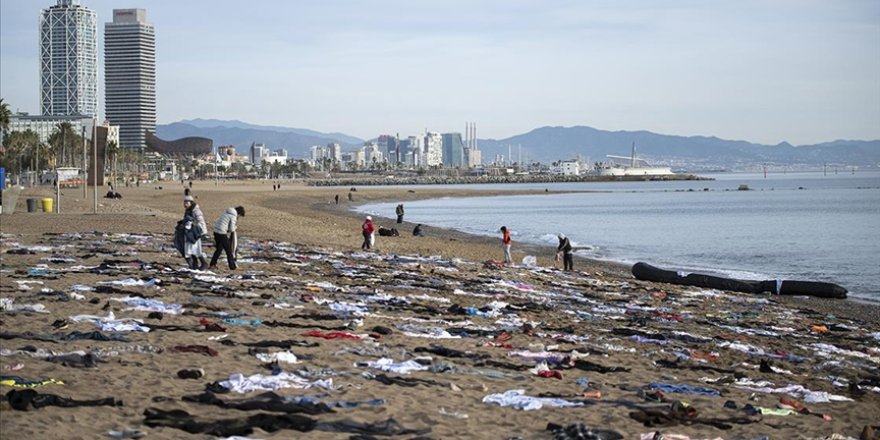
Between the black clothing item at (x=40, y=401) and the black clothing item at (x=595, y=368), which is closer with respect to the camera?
the black clothing item at (x=40, y=401)

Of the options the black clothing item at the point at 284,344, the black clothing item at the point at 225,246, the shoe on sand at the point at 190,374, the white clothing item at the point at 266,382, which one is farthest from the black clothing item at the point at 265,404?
the black clothing item at the point at 225,246

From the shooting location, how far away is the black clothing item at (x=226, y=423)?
308 inches

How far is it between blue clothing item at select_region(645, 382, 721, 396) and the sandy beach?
0.05 m

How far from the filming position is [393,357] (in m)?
11.6

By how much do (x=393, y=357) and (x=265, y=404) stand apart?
302 cm

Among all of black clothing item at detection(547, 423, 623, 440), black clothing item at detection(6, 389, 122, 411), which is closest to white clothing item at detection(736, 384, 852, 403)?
black clothing item at detection(547, 423, 623, 440)

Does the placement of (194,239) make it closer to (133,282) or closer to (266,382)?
(133,282)

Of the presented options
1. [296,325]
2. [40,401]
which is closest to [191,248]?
[296,325]

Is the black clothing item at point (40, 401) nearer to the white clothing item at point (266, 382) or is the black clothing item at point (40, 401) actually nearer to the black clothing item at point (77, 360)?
the white clothing item at point (266, 382)

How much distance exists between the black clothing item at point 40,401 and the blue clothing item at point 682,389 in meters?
5.95

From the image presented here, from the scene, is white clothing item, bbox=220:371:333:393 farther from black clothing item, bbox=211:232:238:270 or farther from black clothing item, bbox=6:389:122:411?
black clothing item, bbox=211:232:238:270

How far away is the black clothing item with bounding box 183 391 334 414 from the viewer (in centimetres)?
865

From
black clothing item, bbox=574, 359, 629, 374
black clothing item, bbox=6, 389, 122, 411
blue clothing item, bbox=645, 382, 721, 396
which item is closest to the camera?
black clothing item, bbox=6, 389, 122, 411

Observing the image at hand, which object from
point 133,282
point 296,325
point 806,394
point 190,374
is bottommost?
point 806,394
